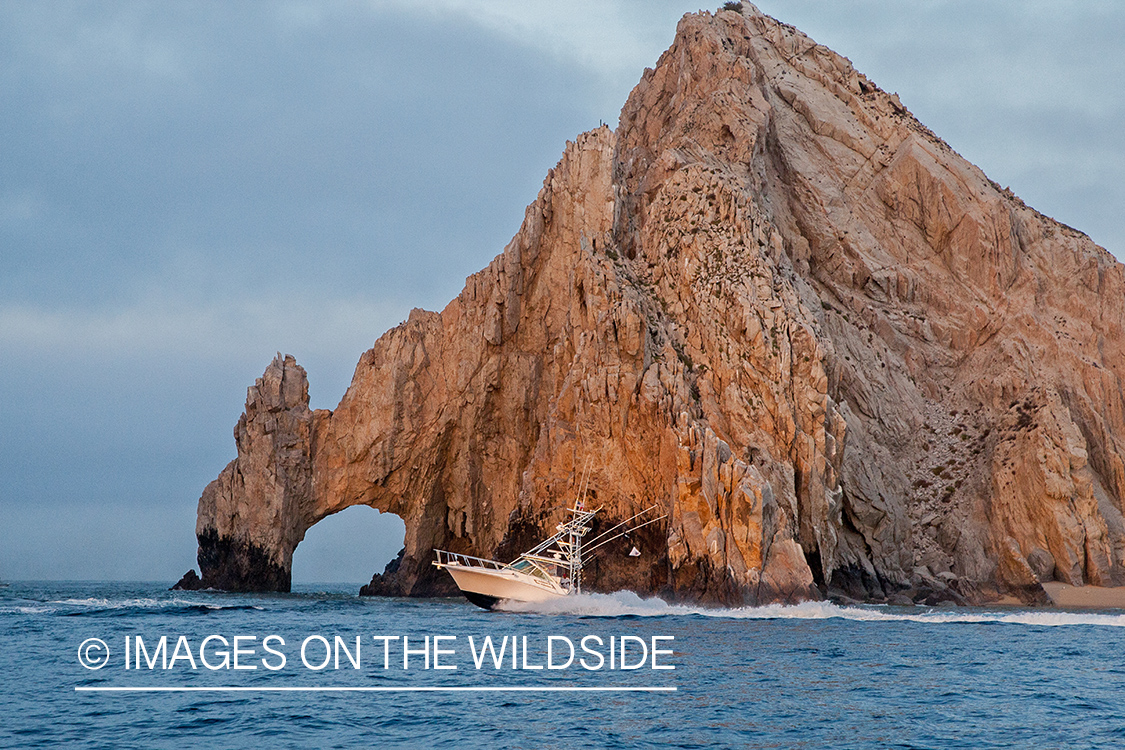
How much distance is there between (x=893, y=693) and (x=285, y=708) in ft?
44.8

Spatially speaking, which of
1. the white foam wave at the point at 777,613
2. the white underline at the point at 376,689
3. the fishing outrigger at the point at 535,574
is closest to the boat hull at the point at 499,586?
the fishing outrigger at the point at 535,574

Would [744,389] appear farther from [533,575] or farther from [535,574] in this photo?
[533,575]

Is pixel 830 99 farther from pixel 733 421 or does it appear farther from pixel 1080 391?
pixel 733 421

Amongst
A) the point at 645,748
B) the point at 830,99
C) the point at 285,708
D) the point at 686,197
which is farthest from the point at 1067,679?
the point at 830,99

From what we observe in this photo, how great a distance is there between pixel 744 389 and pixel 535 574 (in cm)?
1618

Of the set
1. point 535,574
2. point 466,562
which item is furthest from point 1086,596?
point 466,562

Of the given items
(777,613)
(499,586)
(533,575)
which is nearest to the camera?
(777,613)

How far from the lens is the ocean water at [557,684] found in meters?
19.5

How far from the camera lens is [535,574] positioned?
52.4 m

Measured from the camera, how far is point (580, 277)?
6262 cm

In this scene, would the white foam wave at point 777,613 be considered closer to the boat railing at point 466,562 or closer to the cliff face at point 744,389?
the cliff face at point 744,389

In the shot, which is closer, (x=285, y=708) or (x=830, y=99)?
(x=285, y=708)

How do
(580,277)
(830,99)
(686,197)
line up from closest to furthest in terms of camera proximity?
(580,277)
(686,197)
(830,99)

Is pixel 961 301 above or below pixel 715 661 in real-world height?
above
